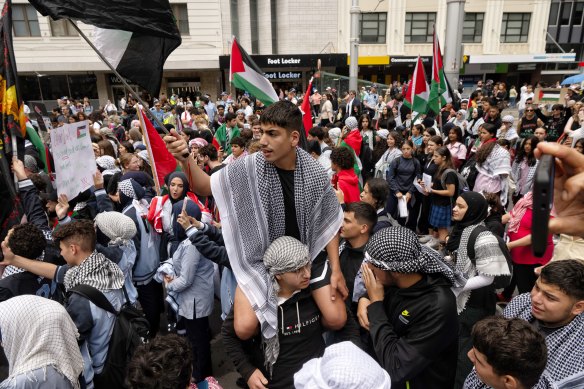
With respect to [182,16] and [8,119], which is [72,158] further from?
[182,16]

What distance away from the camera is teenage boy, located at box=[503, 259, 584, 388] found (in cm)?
222

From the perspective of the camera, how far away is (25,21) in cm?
2873

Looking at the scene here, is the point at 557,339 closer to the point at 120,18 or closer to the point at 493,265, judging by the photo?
the point at 493,265

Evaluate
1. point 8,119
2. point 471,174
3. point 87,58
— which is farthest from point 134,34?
point 87,58

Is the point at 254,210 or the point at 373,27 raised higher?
the point at 373,27

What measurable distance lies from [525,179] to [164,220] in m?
5.92

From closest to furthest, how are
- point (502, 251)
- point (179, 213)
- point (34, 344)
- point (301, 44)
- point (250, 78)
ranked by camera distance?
point (34, 344)
point (502, 251)
point (179, 213)
point (250, 78)
point (301, 44)

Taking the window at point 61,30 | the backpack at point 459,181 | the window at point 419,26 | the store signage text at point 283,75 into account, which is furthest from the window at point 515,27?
the backpack at point 459,181

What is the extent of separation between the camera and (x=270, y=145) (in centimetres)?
227

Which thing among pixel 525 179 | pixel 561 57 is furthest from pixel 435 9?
pixel 525 179

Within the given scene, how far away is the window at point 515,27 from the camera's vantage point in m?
33.9

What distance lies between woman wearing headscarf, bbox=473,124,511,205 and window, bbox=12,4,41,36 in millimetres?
32606

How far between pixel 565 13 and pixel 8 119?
48.0 m

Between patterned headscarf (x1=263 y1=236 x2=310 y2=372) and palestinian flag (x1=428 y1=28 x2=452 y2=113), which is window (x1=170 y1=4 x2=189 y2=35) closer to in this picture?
palestinian flag (x1=428 y1=28 x2=452 y2=113)
